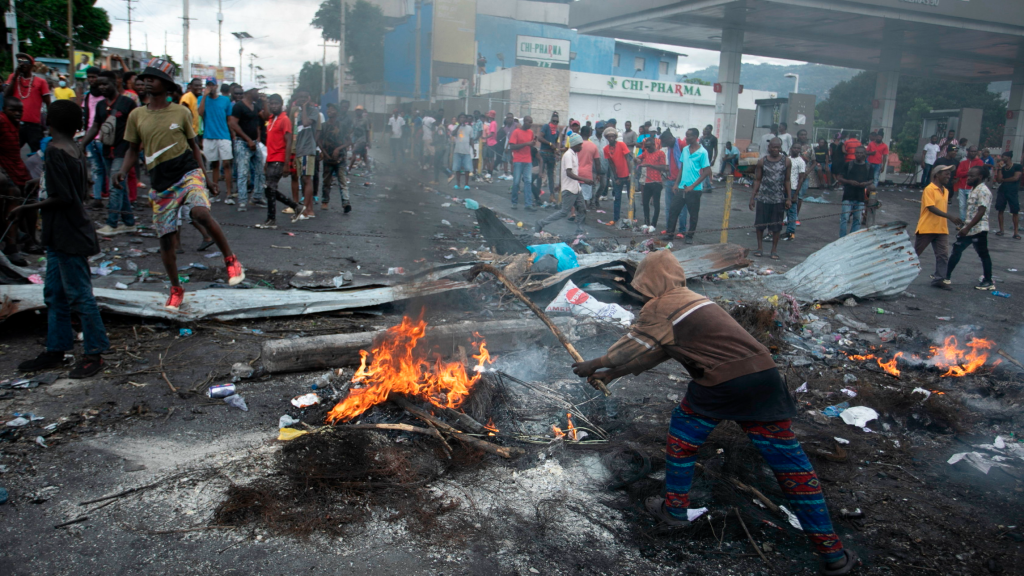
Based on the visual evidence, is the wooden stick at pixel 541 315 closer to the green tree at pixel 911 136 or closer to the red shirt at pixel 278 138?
the red shirt at pixel 278 138

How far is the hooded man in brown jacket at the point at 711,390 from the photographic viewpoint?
110 inches

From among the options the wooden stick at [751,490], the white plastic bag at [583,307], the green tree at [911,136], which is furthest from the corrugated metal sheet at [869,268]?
the green tree at [911,136]

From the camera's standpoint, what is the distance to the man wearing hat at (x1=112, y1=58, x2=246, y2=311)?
5076mm

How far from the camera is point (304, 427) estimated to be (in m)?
3.78

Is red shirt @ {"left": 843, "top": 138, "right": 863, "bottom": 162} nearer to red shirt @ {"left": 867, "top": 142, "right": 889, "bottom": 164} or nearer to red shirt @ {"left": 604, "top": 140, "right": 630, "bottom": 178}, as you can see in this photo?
red shirt @ {"left": 867, "top": 142, "right": 889, "bottom": 164}

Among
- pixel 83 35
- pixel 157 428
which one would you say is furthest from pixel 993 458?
pixel 83 35

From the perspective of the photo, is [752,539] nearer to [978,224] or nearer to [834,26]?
[978,224]

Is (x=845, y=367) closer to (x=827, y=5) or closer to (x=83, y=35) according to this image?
(x=827, y=5)

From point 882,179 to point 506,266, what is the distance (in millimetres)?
21132

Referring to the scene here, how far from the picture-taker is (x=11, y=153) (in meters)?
6.85

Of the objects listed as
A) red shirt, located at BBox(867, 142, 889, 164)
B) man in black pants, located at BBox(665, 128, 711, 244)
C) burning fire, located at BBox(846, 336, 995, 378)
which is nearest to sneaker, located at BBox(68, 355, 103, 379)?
burning fire, located at BBox(846, 336, 995, 378)

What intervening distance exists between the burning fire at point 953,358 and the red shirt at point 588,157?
6066 millimetres

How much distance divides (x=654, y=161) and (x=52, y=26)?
34.3m

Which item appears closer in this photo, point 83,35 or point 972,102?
point 83,35
